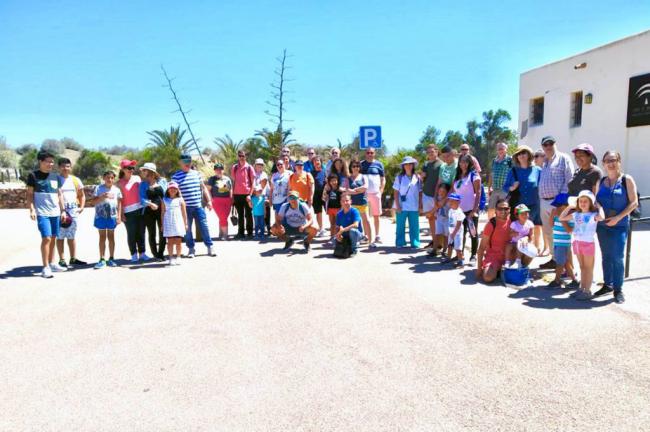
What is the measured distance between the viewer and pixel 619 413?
314 cm

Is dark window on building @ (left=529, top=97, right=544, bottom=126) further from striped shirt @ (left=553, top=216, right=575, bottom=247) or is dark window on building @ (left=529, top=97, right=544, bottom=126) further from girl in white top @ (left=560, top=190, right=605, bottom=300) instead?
girl in white top @ (left=560, top=190, right=605, bottom=300)

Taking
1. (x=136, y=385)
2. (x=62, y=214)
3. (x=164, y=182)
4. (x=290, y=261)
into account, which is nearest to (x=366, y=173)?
(x=290, y=261)

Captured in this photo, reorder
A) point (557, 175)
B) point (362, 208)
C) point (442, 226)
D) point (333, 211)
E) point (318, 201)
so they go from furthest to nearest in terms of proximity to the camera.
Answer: point (318, 201) → point (333, 211) → point (362, 208) → point (442, 226) → point (557, 175)

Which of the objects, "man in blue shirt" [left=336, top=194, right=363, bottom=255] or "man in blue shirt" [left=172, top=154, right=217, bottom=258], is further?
"man in blue shirt" [left=172, top=154, right=217, bottom=258]

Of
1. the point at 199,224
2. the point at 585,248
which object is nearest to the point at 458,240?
the point at 585,248

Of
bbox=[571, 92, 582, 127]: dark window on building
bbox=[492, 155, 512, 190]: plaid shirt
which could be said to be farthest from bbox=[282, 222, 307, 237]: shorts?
bbox=[571, 92, 582, 127]: dark window on building

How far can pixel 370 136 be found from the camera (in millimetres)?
11039

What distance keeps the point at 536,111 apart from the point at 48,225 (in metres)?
17.0

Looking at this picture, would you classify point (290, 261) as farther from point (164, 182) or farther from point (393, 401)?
point (393, 401)

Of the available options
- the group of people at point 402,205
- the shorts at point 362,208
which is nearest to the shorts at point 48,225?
the group of people at point 402,205

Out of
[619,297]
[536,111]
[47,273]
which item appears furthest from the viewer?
[536,111]

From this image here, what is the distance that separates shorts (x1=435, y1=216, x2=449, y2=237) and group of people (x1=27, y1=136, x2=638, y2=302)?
0.02 m

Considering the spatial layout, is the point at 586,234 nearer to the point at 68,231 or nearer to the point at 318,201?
the point at 318,201

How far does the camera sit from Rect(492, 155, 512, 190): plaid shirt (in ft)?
29.0
